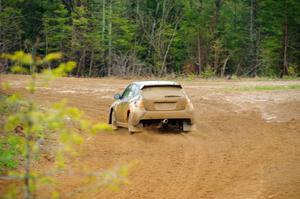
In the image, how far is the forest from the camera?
4891 cm

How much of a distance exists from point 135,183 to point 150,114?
491cm

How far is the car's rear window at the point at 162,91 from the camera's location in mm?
14938

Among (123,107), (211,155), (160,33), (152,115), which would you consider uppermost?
(160,33)

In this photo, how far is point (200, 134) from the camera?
1539cm

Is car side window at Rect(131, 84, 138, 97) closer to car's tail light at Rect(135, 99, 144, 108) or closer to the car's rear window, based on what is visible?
the car's rear window

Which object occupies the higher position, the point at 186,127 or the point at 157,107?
the point at 157,107

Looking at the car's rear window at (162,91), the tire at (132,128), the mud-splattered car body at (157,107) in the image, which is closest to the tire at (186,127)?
the mud-splattered car body at (157,107)

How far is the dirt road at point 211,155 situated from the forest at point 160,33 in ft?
79.1

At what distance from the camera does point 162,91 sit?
15.0 m

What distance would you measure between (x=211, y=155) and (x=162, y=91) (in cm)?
324

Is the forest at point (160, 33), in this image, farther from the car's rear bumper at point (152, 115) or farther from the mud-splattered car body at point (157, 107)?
the car's rear bumper at point (152, 115)

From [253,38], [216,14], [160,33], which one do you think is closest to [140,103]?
[160,33]

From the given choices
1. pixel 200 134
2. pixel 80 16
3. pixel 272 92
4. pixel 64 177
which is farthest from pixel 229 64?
pixel 64 177

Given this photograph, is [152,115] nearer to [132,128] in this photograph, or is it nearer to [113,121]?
[132,128]
